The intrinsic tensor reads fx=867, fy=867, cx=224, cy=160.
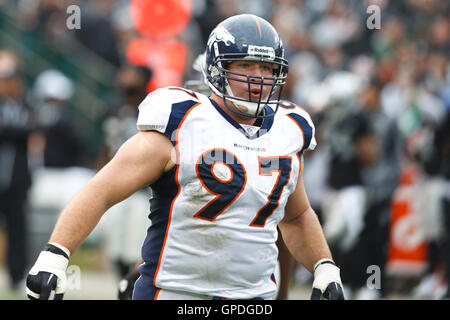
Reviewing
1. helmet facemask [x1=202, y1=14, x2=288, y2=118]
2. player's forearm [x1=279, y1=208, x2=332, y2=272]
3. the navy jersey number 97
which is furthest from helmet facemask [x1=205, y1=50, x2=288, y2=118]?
player's forearm [x1=279, y1=208, x2=332, y2=272]

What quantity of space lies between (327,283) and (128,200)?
3743 mm

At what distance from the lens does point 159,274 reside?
3.79 metres

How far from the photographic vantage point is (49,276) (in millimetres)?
3369

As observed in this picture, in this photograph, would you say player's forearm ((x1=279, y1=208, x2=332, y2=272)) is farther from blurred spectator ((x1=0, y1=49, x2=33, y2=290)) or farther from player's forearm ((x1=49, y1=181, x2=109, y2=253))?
blurred spectator ((x1=0, y1=49, x2=33, y2=290))

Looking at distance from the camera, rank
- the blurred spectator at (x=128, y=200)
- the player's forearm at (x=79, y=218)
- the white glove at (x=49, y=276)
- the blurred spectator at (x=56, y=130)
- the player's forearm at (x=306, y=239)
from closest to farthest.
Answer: the white glove at (x=49, y=276) → the player's forearm at (x=79, y=218) → the player's forearm at (x=306, y=239) → the blurred spectator at (x=128, y=200) → the blurred spectator at (x=56, y=130)

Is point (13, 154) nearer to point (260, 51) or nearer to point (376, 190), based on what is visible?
point (376, 190)

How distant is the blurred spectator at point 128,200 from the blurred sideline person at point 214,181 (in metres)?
3.39

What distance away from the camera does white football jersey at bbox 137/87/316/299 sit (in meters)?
3.69

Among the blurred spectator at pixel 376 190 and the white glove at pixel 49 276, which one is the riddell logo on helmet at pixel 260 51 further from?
the blurred spectator at pixel 376 190

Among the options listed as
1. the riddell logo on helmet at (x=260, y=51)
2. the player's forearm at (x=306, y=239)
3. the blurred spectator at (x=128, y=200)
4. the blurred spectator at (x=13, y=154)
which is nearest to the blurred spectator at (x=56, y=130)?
the blurred spectator at (x=13, y=154)

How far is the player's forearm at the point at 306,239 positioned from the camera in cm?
418

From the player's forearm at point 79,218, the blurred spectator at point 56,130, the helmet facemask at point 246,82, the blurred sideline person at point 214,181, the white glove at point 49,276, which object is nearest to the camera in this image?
the white glove at point 49,276

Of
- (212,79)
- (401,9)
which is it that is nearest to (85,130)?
(401,9)

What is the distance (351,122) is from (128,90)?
2.26 metres
